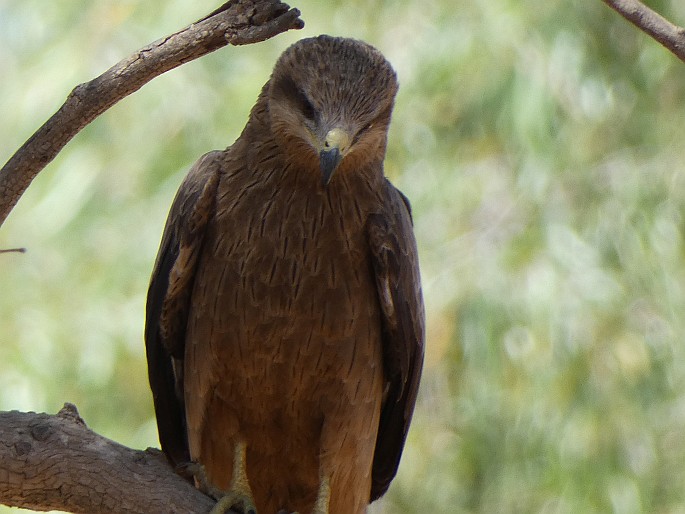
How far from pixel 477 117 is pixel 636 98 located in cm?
120

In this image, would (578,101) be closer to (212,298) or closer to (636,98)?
(636,98)

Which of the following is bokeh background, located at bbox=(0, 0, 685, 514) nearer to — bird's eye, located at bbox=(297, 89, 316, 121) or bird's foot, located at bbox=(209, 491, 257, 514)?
bird's foot, located at bbox=(209, 491, 257, 514)

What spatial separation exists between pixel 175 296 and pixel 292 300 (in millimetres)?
501

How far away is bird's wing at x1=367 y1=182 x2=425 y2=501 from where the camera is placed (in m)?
3.88

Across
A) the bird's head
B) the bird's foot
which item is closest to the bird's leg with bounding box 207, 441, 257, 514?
the bird's foot

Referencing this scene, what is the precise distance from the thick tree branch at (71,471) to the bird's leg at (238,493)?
238mm

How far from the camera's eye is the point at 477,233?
23.3ft

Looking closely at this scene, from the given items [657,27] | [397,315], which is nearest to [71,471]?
[397,315]

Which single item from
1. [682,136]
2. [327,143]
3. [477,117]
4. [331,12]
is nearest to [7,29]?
[331,12]

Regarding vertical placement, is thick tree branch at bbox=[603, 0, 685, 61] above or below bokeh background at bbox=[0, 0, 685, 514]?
below

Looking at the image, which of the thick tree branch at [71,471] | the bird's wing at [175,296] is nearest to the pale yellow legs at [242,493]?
the bird's wing at [175,296]

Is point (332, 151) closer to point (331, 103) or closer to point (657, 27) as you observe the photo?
point (331, 103)

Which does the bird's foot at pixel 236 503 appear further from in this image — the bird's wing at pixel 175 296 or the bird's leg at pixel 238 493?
the bird's wing at pixel 175 296

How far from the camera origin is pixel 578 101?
730 cm
